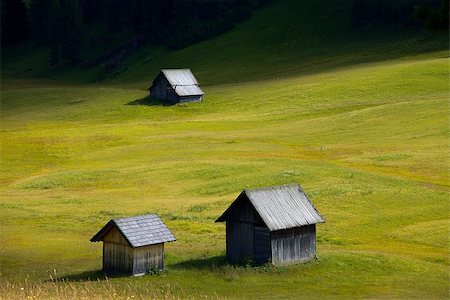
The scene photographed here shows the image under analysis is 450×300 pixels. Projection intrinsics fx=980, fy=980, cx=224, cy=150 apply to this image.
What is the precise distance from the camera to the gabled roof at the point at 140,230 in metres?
44.2

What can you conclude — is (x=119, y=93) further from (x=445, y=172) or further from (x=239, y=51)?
(x=445, y=172)

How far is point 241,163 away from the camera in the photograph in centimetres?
7288

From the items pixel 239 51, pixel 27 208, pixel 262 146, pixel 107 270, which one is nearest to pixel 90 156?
pixel 262 146

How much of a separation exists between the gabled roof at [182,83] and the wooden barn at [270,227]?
63489mm

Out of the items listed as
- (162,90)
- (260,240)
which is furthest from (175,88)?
(260,240)

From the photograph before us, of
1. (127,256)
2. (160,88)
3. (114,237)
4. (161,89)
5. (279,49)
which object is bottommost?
(127,256)

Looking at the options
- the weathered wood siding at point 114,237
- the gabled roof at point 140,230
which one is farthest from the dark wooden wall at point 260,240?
the weathered wood siding at point 114,237

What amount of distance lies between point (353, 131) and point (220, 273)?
45685 millimetres

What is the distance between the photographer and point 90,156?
272 ft

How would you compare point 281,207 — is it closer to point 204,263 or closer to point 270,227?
point 270,227

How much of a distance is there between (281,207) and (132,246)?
25.5ft

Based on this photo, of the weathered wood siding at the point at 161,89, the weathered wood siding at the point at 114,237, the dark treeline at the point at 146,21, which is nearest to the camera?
the weathered wood siding at the point at 114,237

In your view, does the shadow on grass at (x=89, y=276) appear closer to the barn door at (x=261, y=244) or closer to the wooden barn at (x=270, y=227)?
the wooden barn at (x=270, y=227)

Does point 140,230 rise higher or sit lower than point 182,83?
lower
